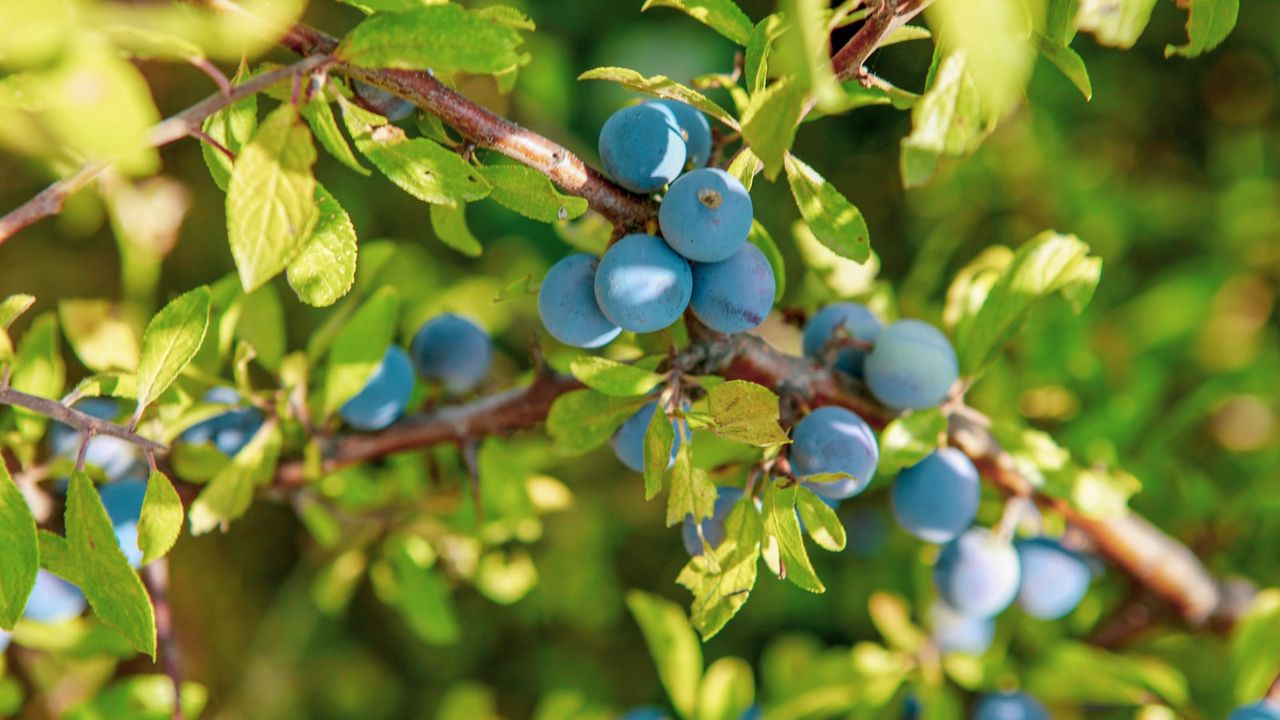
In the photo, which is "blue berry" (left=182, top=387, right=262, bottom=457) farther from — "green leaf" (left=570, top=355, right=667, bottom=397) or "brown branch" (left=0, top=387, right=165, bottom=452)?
"green leaf" (left=570, top=355, right=667, bottom=397)

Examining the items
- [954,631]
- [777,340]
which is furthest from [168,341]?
[777,340]

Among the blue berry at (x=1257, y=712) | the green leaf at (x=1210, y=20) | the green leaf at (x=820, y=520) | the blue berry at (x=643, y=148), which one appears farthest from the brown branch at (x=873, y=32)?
the blue berry at (x=1257, y=712)

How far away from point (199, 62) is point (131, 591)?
46cm

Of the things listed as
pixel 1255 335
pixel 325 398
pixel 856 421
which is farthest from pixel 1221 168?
pixel 325 398

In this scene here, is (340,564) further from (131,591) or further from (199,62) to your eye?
(199,62)

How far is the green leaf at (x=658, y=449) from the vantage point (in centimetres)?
85

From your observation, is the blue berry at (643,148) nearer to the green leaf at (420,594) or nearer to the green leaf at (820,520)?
the green leaf at (820,520)

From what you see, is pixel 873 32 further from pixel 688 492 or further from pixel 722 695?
pixel 722 695

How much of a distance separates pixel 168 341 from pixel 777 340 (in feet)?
5.00

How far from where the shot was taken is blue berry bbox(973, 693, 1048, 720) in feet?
4.83

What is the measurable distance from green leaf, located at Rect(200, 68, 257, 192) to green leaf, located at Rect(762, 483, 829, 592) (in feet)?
1.81

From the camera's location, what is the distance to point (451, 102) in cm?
83

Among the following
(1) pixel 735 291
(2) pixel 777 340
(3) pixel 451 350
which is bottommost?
(2) pixel 777 340

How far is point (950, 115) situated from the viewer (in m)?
0.79
